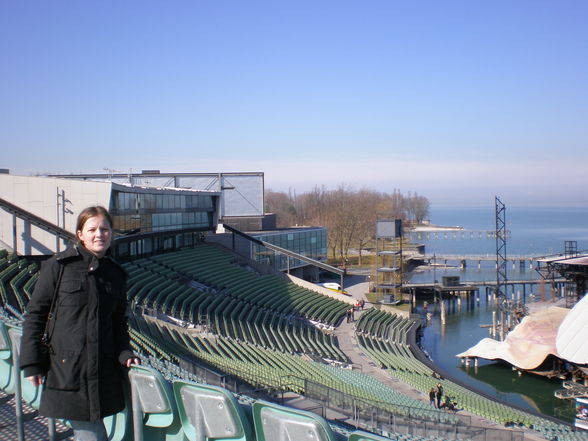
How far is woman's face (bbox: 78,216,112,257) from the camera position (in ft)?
12.0

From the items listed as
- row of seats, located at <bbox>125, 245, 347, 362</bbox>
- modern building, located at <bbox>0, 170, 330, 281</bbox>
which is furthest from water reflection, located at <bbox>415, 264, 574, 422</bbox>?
modern building, located at <bbox>0, 170, 330, 281</bbox>

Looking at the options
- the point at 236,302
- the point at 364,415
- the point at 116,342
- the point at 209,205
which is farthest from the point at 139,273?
the point at 116,342

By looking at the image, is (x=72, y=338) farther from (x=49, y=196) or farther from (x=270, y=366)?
(x=49, y=196)

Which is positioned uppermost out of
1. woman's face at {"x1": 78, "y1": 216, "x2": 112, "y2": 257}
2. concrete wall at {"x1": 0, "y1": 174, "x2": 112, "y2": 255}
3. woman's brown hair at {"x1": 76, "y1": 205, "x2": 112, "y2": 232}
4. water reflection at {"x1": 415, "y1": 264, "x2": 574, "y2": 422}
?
concrete wall at {"x1": 0, "y1": 174, "x2": 112, "y2": 255}

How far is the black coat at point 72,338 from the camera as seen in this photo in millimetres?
3473

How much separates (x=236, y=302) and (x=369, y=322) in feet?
30.4

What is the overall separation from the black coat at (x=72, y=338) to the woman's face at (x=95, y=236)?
0.09 meters

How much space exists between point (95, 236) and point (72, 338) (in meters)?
0.66

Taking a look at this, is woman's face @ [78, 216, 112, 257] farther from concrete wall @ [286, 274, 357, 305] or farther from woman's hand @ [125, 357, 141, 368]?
concrete wall @ [286, 274, 357, 305]

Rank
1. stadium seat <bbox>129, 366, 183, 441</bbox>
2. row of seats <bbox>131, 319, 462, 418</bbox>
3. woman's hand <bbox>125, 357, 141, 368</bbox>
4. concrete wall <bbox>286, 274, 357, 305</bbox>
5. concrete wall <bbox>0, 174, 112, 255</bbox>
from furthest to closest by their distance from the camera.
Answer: concrete wall <bbox>286, 274, 357, 305</bbox>
concrete wall <bbox>0, 174, 112, 255</bbox>
row of seats <bbox>131, 319, 462, 418</bbox>
stadium seat <bbox>129, 366, 183, 441</bbox>
woman's hand <bbox>125, 357, 141, 368</bbox>

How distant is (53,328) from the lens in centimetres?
351

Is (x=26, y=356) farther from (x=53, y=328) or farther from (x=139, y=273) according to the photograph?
(x=139, y=273)

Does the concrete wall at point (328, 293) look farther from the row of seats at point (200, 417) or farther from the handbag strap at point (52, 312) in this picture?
the handbag strap at point (52, 312)

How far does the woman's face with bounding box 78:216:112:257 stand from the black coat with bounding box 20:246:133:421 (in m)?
0.09
